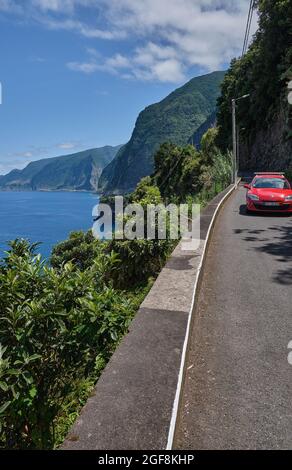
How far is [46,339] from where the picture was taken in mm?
3031

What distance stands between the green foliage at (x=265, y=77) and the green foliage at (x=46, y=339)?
3069 centimetres

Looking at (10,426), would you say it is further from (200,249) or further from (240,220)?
(240,220)

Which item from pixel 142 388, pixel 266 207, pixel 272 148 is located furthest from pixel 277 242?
pixel 272 148

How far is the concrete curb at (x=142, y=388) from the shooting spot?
2.12 meters

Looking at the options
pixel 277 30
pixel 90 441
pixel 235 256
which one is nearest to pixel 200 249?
pixel 235 256

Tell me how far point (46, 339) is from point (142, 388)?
40.4 inches

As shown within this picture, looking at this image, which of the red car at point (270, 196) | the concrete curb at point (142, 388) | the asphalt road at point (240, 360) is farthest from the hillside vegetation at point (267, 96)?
the concrete curb at point (142, 388)

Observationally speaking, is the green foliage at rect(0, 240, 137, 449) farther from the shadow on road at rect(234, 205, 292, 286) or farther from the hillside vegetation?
the hillside vegetation

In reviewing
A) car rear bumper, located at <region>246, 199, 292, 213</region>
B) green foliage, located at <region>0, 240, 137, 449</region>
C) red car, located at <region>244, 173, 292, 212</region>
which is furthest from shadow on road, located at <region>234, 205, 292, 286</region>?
green foliage, located at <region>0, 240, 137, 449</region>

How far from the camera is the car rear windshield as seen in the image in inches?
516

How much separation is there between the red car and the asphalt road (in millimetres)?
5464

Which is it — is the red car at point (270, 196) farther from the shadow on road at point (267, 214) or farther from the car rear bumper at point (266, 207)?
the shadow on road at point (267, 214)

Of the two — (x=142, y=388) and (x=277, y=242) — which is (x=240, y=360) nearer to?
(x=142, y=388)

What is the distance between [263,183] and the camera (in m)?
13.5
